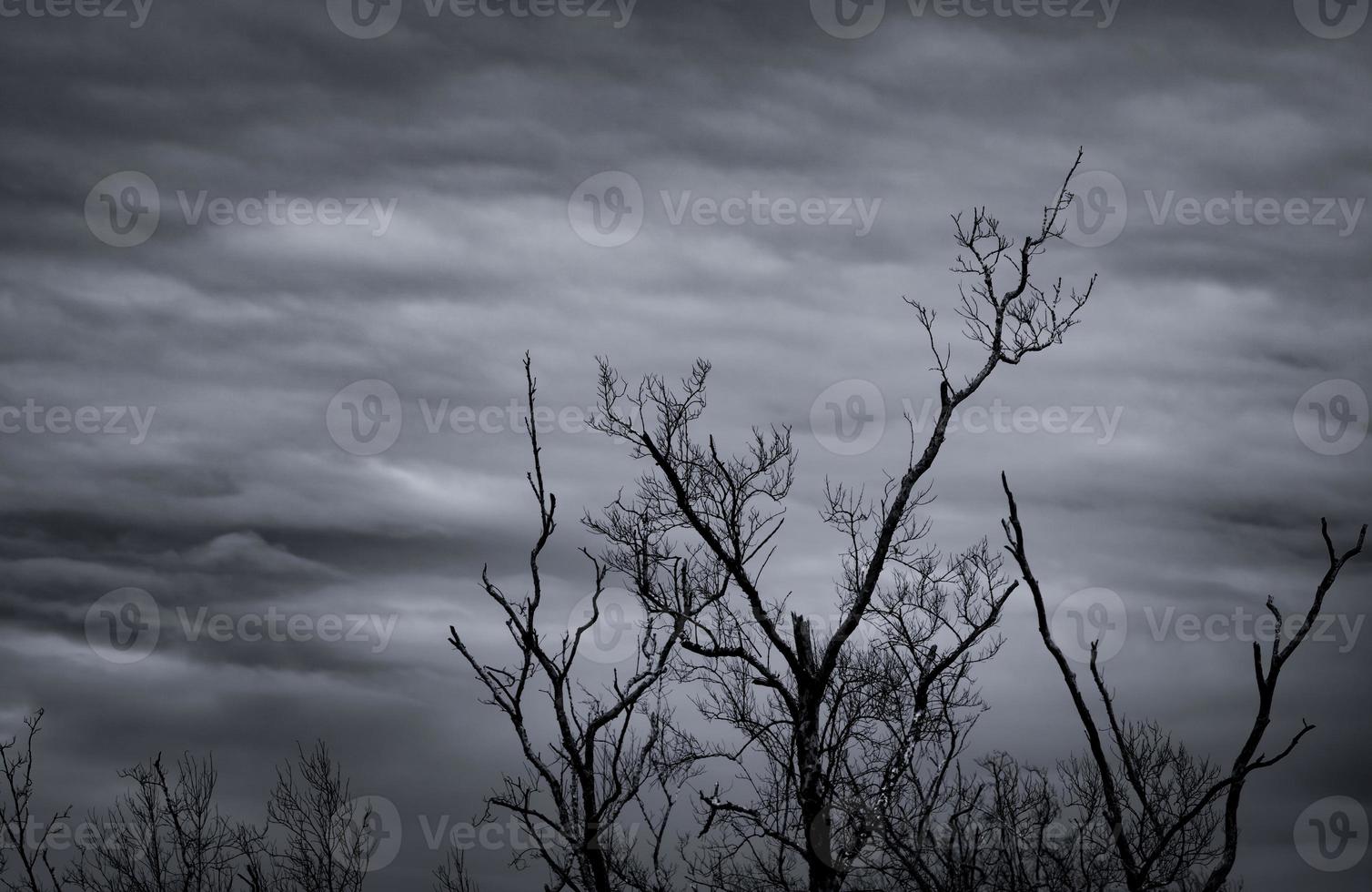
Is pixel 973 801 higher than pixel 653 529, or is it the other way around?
pixel 653 529

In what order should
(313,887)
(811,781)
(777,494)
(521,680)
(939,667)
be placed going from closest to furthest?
(521,680), (811,781), (777,494), (939,667), (313,887)

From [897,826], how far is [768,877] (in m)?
3.97

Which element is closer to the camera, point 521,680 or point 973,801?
point 973,801

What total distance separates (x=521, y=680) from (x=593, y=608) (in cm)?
131

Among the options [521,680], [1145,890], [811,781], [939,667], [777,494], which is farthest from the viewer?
[939,667]

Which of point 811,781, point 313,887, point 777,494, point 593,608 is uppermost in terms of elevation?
point 777,494

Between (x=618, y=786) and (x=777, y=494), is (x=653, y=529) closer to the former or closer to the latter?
(x=777, y=494)

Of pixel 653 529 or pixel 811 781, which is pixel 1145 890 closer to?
pixel 811 781

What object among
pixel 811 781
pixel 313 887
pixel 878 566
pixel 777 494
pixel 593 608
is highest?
pixel 777 494

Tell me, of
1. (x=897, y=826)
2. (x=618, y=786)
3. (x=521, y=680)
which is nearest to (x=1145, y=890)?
(x=897, y=826)

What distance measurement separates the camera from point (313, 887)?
1111 inches

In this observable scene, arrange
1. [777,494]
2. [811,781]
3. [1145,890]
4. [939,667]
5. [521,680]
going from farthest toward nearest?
[939,667], [777,494], [811,781], [521,680], [1145,890]

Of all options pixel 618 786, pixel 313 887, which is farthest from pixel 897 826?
pixel 313 887

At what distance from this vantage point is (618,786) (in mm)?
14992
